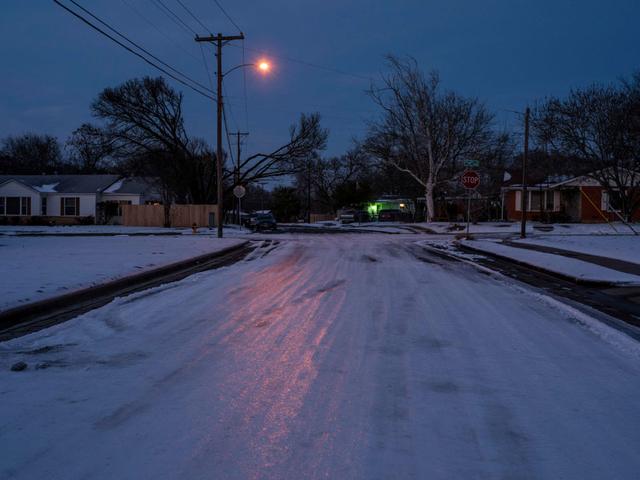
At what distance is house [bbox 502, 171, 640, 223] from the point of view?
4378 cm

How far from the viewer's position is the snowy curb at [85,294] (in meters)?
7.92

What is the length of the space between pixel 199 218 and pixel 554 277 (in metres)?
35.6

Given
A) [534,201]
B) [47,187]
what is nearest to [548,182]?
[534,201]

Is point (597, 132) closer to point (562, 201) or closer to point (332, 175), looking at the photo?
point (562, 201)

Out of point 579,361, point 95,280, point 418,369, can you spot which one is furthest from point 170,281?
point 579,361

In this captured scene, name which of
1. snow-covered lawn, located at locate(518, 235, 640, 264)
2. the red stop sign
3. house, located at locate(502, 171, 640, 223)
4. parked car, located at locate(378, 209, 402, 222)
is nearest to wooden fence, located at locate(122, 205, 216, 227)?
parked car, located at locate(378, 209, 402, 222)

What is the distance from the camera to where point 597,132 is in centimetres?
2862

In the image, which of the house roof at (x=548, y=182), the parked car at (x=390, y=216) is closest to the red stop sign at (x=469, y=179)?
the house roof at (x=548, y=182)

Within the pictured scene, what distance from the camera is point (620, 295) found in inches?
417

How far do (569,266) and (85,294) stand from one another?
38.6ft

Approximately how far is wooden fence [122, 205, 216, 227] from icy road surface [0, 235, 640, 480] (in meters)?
37.3

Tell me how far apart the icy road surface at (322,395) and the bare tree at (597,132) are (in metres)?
23.0

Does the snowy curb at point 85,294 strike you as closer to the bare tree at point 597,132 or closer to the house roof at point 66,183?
the bare tree at point 597,132

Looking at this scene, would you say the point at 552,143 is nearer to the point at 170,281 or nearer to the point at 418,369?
the point at 170,281
